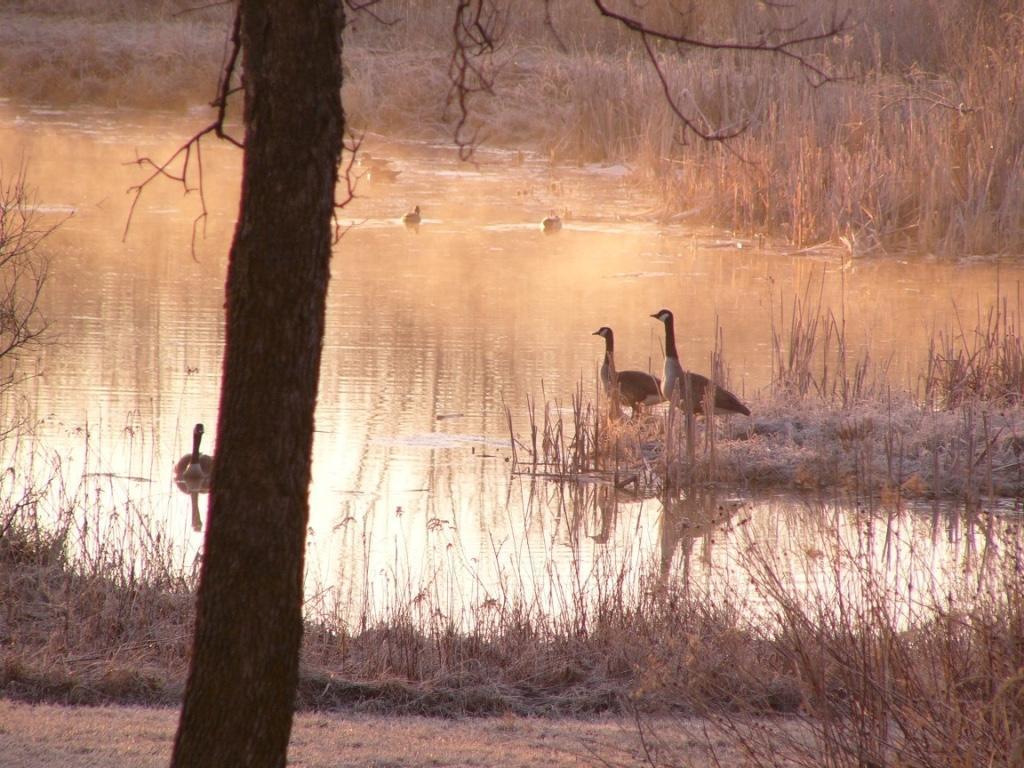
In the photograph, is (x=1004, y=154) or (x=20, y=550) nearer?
(x=20, y=550)

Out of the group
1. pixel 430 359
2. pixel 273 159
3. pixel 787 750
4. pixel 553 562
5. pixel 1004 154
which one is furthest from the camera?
pixel 1004 154

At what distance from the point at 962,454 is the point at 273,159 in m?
7.27

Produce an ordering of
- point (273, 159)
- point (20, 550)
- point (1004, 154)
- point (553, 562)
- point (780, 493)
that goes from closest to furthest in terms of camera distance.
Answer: point (273, 159)
point (20, 550)
point (553, 562)
point (780, 493)
point (1004, 154)

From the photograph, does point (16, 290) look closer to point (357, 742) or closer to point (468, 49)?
point (468, 49)

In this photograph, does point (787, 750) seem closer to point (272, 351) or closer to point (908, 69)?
point (272, 351)

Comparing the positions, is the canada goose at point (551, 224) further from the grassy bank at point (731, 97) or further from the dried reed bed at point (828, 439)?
the dried reed bed at point (828, 439)

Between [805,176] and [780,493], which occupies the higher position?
[805,176]

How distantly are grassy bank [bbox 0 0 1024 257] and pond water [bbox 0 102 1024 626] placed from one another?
2.21ft

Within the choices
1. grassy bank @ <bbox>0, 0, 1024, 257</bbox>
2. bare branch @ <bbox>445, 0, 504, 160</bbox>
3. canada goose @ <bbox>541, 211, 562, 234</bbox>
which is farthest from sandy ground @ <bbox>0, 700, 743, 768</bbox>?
canada goose @ <bbox>541, 211, 562, 234</bbox>

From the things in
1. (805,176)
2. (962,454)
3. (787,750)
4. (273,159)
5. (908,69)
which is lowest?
(787,750)

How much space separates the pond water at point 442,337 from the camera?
27.1ft

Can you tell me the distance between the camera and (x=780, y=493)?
964cm

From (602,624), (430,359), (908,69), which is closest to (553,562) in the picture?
(602,624)

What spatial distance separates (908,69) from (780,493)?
17.3 m
